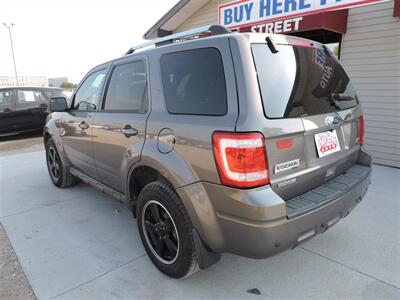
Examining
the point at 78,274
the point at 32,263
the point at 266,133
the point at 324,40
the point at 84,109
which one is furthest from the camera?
the point at 324,40

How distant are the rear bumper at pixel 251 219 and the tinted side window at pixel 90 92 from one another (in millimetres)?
1903

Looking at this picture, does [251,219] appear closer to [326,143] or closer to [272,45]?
[326,143]

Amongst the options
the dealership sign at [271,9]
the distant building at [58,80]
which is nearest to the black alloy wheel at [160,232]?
the dealership sign at [271,9]

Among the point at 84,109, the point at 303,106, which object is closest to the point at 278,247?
the point at 303,106

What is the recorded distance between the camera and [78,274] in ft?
8.78

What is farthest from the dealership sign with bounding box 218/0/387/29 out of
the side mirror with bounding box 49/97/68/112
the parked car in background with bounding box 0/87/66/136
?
the parked car in background with bounding box 0/87/66/136

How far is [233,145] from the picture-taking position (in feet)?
6.31

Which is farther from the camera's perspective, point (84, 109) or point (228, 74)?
point (84, 109)

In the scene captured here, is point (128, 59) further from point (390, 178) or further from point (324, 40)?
point (324, 40)

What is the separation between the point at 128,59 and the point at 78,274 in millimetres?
2019

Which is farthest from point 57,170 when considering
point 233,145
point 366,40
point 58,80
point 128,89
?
point 58,80

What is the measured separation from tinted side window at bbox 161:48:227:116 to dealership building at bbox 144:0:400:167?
12.8 ft

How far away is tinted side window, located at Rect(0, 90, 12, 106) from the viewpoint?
9414 mm

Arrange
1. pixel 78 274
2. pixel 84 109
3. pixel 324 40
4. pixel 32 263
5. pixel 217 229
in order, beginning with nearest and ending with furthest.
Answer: pixel 217 229, pixel 78 274, pixel 32 263, pixel 84 109, pixel 324 40
